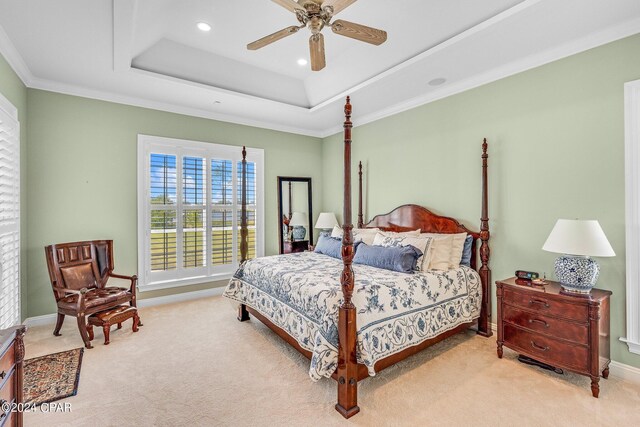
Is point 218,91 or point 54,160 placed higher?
point 218,91

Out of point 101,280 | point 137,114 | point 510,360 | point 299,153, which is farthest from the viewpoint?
point 299,153

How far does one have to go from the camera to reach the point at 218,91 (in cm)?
391

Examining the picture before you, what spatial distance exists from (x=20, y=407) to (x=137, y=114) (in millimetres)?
3704

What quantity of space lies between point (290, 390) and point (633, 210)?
3.00 m

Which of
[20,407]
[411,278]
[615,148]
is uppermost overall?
[615,148]

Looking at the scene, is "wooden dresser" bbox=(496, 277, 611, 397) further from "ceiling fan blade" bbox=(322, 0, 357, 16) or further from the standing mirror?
the standing mirror

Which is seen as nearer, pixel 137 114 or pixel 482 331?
pixel 482 331

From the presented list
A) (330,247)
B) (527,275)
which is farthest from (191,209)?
(527,275)

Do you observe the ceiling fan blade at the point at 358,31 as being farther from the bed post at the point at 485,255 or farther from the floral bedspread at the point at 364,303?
the floral bedspread at the point at 364,303

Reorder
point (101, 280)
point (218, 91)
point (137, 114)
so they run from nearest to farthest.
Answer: point (101, 280) → point (218, 91) → point (137, 114)

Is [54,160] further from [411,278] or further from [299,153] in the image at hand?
[411,278]

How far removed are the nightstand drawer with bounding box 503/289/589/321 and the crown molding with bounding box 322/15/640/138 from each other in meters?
2.17

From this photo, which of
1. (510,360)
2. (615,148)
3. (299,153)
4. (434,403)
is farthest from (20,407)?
(299,153)

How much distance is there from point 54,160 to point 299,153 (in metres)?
3.43
